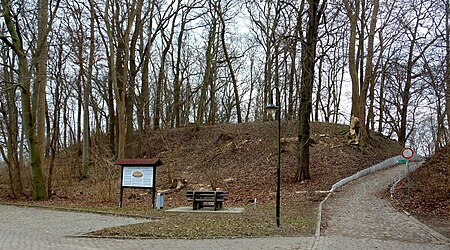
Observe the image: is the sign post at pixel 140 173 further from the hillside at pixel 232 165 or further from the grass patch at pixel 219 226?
the grass patch at pixel 219 226

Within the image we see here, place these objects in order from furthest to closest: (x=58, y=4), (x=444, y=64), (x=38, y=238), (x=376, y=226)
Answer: (x=58, y=4) → (x=444, y=64) → (x=376, y=226) → (x=38, y=238)

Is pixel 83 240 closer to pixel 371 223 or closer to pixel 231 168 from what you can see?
pixel 371 223

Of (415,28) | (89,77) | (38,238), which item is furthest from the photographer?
(89,77)

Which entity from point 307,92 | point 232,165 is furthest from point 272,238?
point 232,165

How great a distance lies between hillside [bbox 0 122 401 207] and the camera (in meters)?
18.4

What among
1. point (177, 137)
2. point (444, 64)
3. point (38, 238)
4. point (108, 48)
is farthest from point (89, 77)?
point (444, 64)

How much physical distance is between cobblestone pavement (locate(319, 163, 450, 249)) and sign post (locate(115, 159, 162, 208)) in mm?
6122

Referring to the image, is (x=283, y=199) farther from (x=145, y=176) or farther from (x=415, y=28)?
(x=415, y=28)

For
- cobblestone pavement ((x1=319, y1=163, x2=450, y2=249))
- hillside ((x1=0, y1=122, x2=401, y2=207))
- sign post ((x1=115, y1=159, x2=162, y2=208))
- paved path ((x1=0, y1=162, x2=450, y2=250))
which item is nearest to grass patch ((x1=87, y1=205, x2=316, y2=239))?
paved path ((x1=0, y1=162, x2=450, y2=250))

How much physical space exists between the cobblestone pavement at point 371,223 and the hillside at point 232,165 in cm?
127

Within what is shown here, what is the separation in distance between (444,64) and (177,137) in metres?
22.3

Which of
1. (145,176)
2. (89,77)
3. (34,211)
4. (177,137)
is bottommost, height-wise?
(34,211)

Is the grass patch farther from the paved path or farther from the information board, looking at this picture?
the information board

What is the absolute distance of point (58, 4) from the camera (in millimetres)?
19203
